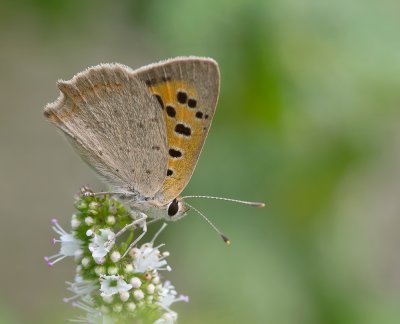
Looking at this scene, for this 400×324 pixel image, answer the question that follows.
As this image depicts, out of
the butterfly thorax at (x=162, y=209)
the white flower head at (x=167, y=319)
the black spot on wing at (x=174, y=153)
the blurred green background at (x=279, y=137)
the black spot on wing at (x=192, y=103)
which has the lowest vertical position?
the white flower head at (x=167, y=319)

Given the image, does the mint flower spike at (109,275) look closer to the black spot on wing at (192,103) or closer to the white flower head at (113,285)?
the white flower head at (113,285)

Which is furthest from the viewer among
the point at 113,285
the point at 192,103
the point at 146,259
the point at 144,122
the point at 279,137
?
the point at 279,137

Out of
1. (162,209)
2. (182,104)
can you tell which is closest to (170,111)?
(182,104)

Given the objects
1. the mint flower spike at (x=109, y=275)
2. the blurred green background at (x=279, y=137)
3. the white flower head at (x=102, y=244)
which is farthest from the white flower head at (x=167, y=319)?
the blurred green background at (x=279, y=137)

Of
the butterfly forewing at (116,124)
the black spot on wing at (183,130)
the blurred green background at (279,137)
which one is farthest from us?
the blurred green background at (279,137)

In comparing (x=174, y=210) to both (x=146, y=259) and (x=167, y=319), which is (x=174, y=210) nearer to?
(x=146, y=259)

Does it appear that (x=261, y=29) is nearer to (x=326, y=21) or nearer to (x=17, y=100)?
(x=326, y=21)

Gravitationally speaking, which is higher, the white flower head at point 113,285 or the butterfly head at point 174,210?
the butterfly head at point 174,210
